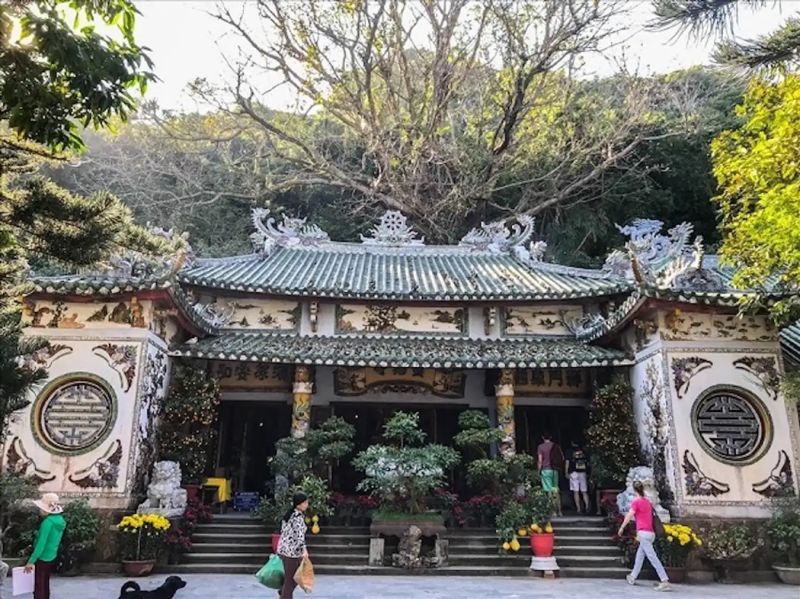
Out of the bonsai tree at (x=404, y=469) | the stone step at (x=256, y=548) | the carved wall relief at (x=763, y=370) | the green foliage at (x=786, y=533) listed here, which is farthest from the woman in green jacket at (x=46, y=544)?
the carved wall relief at (x=763, y=370)

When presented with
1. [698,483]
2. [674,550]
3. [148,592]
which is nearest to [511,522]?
[674,550]

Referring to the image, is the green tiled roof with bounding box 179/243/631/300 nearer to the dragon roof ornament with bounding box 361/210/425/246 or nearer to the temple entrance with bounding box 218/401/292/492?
the dragon roof ornament with bounding box 361/210/425/246

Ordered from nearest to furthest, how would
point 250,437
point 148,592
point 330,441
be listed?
point 148,592
point 330,441
point 250,437

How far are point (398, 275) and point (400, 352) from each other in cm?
261

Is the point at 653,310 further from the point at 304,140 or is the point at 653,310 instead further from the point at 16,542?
the point at 304,140

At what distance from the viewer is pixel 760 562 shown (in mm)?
7199

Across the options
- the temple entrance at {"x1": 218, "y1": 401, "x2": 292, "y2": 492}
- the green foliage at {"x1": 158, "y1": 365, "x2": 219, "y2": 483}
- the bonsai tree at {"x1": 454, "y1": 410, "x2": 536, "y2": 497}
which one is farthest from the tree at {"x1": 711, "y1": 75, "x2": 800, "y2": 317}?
the temple entrance at {"x1": 218, "y1": 401, "x2": 292, "y2": 492}

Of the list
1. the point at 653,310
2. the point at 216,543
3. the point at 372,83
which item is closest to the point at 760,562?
the point at 653,310

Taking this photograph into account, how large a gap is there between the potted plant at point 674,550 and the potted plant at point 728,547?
1.06ft

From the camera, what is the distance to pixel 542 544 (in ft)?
Answer: 23.9

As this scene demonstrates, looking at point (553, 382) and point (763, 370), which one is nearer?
point (763, 370)

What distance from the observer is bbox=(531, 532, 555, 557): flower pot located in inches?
287

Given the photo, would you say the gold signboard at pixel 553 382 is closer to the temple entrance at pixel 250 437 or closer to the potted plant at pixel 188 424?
the temple entrance at pixel 250 437

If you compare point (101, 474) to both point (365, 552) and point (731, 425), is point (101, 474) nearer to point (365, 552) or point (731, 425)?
point (365, 552)
